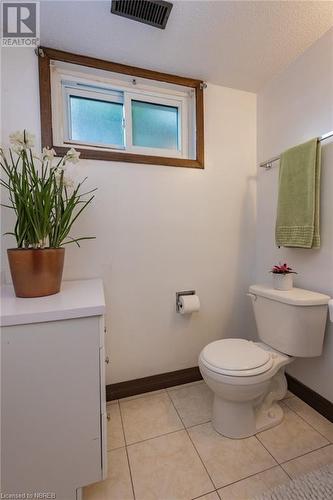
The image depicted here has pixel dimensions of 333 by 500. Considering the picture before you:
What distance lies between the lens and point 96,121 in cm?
148

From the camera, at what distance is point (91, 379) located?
824 millimetres

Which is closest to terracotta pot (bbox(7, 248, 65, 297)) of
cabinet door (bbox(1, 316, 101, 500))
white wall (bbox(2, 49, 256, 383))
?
cabinet door (bbox(1, 316, 101, 500))

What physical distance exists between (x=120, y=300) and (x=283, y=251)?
113cm

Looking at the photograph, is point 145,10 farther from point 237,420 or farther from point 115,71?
point 237,420

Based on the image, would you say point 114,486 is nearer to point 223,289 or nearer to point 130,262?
point 130,262

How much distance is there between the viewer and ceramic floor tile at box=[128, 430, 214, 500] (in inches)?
36.5

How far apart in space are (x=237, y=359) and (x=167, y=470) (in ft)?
1.88

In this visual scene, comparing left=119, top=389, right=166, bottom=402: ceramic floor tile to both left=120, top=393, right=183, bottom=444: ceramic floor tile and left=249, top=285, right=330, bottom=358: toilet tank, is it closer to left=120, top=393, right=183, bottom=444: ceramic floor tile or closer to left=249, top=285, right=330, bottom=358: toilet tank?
left=120, top=393, right=183, bottom=444: ceramic floor tile

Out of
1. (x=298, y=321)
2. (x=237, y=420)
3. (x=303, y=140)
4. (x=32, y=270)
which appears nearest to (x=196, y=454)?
(x=237, y=420)

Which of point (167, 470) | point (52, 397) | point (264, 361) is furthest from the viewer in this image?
point (264, 361)

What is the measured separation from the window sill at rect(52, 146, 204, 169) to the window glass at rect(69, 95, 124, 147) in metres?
0.13

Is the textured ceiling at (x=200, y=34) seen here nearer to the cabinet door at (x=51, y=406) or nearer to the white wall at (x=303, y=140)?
the white wall at (x=303, y=140)

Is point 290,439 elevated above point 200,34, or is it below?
below

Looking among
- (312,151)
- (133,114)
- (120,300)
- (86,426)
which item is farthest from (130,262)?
(312,151)
